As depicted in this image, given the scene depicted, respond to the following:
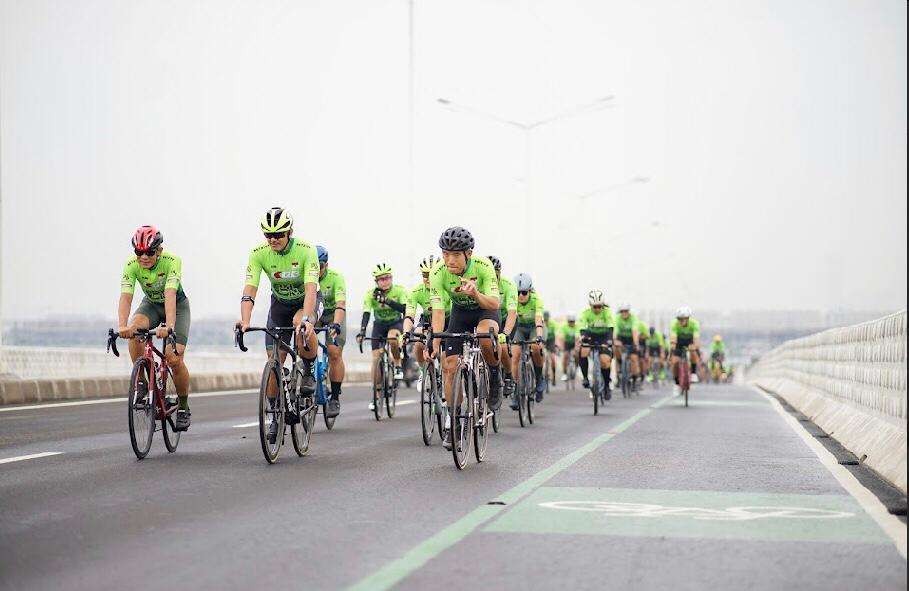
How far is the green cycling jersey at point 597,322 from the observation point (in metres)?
23.7

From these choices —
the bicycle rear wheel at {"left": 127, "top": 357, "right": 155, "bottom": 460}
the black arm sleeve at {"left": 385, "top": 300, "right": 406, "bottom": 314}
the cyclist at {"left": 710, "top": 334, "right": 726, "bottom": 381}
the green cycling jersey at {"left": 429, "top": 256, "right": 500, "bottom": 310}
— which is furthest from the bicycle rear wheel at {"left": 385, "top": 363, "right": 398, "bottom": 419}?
the cyclist at {"left": 710, "top": 334, "right": 726, "bottom": 381}

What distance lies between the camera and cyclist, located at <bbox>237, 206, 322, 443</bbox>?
12219 mm

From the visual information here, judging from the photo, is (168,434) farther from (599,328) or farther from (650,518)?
(599,328)

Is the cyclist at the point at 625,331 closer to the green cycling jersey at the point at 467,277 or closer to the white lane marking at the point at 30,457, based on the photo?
the green cycling jersey at the point at 467,277

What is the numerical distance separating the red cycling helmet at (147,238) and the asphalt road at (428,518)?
1.82m

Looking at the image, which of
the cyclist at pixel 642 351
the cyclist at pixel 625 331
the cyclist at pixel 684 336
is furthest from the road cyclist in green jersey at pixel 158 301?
the cyclist at pixel 642 351

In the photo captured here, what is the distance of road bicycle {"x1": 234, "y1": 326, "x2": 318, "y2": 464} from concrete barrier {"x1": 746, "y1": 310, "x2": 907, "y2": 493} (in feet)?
16.1

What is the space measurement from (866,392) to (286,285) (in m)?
6.23

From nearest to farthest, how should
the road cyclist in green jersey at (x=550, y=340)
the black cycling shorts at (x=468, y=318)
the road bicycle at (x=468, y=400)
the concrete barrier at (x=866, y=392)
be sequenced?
the road bicycle at (x=468, y=400), the concrete barrier at (x=866, y=392), the black cycling shorts at (x=468, y=318), the road cyclist in green jersey at (x=550, y=340)

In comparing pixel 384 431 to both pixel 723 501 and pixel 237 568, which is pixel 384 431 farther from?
pixel 237 568

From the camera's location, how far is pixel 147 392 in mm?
12336

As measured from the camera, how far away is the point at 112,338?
12289mm

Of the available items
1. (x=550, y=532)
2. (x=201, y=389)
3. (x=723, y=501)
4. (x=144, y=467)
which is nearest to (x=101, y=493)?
(x=144, y=467)

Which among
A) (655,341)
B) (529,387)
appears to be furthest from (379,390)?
(655,341)
